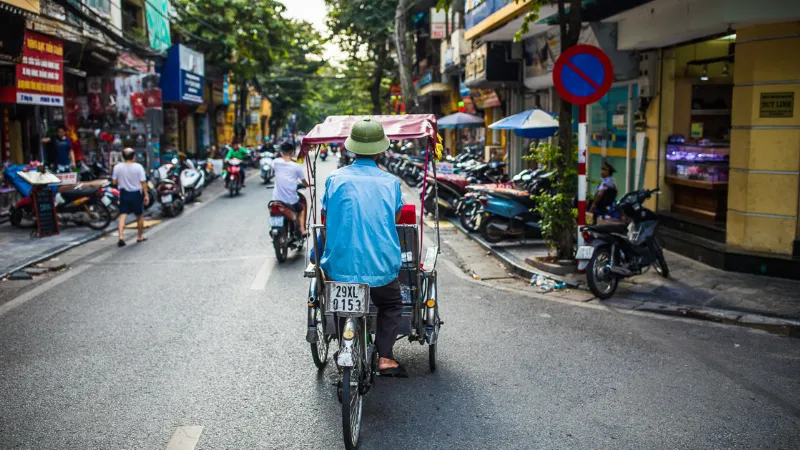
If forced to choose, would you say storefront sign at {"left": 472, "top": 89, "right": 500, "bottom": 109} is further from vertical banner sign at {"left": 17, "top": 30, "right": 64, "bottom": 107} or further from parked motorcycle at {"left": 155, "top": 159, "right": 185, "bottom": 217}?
vertical banner sign at {"left": 17, "top": 30, "right": 64, "bottom": 107}

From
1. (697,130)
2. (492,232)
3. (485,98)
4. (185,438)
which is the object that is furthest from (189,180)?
(185,438)

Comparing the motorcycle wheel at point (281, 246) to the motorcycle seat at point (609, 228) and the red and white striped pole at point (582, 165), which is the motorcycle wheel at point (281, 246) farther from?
the motorcycle seat at point (609, 228)

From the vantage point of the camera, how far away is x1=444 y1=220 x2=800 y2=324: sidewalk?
7422mm

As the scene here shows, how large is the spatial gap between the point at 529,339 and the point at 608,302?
1.94 metres

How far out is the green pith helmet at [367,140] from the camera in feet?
15.4

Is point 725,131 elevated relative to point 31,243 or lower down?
elevated

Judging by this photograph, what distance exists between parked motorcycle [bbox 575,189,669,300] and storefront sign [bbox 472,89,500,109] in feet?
48.4

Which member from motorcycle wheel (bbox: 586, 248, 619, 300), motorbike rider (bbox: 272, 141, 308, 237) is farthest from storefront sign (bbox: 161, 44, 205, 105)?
motorcycle wheel (bbox: 586, 248, 619, 300)

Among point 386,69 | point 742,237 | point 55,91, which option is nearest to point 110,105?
point 55,91

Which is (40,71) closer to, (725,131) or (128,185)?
(128,185)

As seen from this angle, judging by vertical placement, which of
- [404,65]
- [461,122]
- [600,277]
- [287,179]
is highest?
[404,65]

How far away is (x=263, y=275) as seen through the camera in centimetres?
941

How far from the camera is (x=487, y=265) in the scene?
10555 mm

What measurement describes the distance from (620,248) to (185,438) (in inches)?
217
